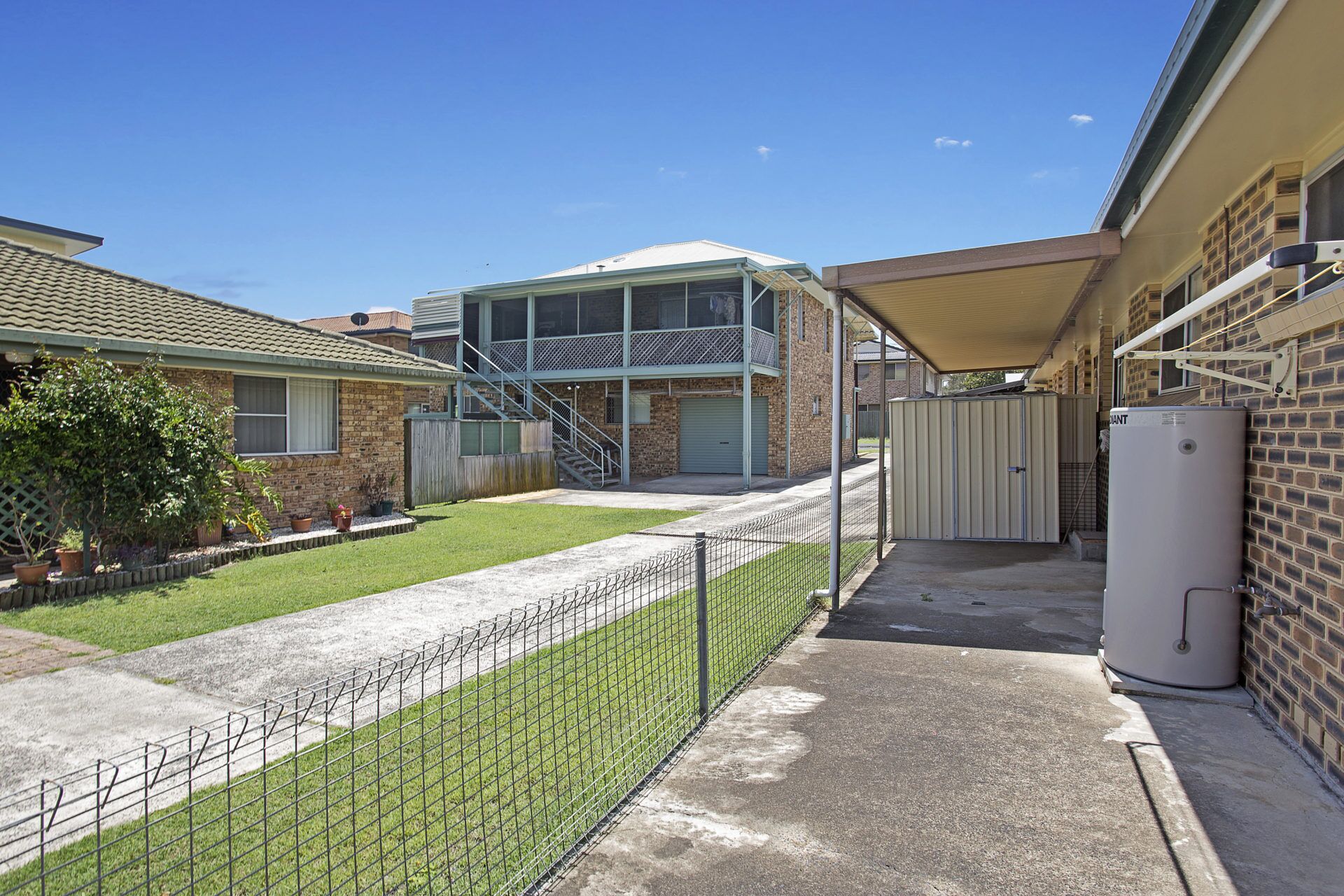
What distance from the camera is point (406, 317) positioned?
112 ft

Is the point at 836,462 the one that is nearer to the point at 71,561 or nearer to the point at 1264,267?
the point at 1264,267

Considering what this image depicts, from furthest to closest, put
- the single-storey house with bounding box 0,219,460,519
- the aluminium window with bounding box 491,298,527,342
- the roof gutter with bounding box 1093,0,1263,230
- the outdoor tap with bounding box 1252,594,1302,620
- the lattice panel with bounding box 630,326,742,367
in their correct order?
the aluminium window with bounding box 491,298,527,342 < the lattice panel with bounding box 630,326,742,367 < the single-storey house with bounding box 0,219,460,519 < the outdoor tap with bounding box 1252,594,1302,620 < the roof gutter with bounding box 1093,0,1263,230

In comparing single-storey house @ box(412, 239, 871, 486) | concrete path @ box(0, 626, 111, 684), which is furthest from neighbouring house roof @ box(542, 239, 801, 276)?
concrete path @ box(0, 626, 111, 684)

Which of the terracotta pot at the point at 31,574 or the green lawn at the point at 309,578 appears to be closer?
the green lawn at the point at 309,578

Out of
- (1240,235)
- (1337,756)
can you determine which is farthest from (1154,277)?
(1337,756)

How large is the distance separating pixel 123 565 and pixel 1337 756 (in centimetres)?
1031

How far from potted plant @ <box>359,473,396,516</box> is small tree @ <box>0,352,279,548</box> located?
3700 millimetres

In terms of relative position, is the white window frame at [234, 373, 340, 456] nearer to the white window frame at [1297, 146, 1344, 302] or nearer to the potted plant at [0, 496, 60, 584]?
the potted plant at [0, 496, 60, 584]

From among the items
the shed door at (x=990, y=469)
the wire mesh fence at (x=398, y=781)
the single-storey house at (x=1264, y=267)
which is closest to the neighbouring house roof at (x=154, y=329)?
the wire mesh fence at (x=398, y=781)

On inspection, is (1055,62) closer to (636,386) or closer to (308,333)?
(308,333)

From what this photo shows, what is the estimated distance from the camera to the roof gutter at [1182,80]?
3.12 meters

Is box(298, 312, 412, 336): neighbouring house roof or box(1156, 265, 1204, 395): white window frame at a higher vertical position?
box(298, 312, 412, 336): neighbouring house roof

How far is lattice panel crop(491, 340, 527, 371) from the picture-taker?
23.0m

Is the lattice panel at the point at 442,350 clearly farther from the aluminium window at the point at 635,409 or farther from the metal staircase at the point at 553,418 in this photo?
the aluminium window at the point at 635,409
